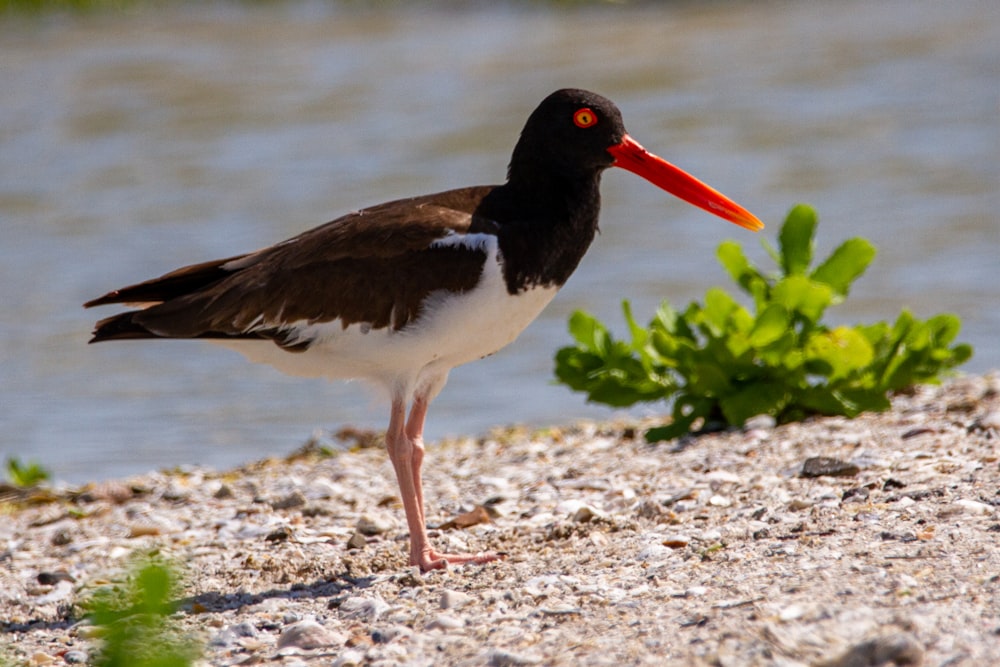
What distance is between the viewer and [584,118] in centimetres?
528

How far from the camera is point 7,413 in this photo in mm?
9148

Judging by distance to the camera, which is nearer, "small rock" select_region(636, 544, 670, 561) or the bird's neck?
"small rock" select_region(636, 544, 670, 561)

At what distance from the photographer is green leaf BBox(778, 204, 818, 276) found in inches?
255

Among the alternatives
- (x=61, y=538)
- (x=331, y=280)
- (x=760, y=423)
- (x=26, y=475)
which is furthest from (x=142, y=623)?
(x=26, y=475)

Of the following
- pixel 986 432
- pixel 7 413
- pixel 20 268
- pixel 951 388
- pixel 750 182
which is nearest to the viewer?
pixel 986 432

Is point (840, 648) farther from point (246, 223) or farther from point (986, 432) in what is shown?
point (246, 223)

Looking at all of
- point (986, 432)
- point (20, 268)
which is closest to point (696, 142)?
point (20, 268)

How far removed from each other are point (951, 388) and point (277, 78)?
1436cm

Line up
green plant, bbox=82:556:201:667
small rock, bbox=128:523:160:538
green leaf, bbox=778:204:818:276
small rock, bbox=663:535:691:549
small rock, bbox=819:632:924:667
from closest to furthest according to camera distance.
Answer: green plant, bbox=82:556:201:667 → small rock, bbox=819:632:924:667 → small rock, bbox=663:535:691:549 → small rock, bbox=128:523:160:538 → green leaf, bbox=778:204:818:276

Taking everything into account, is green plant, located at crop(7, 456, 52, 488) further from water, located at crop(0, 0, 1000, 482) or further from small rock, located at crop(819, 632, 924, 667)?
small rock, located at crop(819, 632, 924, 667)

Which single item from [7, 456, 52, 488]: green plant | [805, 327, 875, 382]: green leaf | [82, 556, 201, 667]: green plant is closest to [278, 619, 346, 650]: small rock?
[82, 556, 201, 667]: green plant

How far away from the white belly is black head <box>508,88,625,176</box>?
0.54 metres

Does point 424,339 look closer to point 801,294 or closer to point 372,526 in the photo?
point 372,526

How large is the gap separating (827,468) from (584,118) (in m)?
1.75
